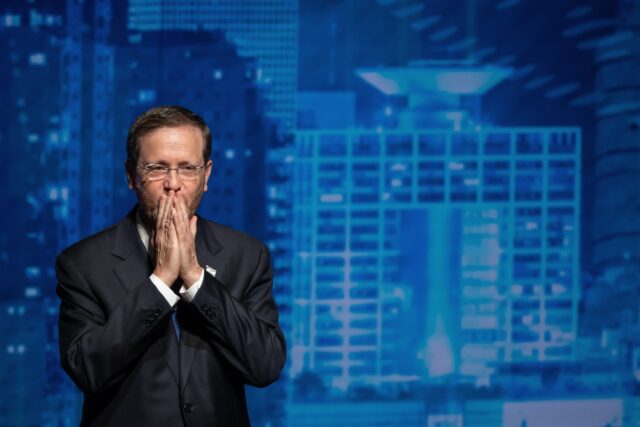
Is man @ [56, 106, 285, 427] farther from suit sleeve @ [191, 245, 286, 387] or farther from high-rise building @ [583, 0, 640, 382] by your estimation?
high-rise building @ [583, 0, 640, 382]

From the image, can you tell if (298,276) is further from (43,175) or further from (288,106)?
(43,175)

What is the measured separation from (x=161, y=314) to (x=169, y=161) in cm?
24

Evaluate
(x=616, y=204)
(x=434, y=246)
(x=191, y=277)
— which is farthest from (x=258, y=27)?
(x=191, y=277)

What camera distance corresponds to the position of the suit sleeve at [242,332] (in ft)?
4.51

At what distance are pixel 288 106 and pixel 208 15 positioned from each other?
2.07 ft

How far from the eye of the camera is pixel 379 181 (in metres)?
4.51

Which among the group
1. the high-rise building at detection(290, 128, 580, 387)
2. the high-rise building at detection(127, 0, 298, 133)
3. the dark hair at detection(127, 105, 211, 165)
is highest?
the high-rise building at detection(127, 0, 298, 133)

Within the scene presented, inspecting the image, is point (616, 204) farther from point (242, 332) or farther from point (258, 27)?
point (242, 332)

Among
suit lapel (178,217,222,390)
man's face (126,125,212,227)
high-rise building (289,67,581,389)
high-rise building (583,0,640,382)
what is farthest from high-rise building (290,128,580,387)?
man's face (126,125,212,227)

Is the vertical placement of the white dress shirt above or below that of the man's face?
below

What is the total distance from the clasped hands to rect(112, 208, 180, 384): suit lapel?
83 mm

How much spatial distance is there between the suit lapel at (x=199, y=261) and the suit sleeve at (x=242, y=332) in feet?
0.14

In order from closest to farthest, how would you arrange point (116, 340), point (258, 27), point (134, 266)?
point (116, 340), point (134, 266), point (258, 27)

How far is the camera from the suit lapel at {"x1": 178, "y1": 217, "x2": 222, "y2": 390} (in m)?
1.42
